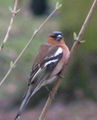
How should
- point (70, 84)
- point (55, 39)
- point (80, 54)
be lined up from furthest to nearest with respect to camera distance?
point (80, 54)
point (70, 84)
point (55, 39)

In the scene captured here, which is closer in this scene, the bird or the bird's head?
the bird

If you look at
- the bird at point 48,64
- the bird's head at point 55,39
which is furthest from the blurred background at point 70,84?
the bird at point 48,64

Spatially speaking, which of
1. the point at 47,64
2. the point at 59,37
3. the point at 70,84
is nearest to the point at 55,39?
the point at 59,37

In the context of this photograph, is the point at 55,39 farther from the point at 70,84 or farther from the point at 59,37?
the point at 70,84

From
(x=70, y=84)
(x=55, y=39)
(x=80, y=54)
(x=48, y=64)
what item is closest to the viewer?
(x=48, y=64)

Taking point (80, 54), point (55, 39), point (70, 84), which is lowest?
point (70, 84)

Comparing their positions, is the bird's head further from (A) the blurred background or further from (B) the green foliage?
(B) the green foliage

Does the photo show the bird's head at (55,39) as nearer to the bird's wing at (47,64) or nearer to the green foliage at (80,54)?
the bird's wing at (47,64)

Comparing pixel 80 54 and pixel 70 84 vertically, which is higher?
pixel 80 54

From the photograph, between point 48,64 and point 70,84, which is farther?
point 70,84

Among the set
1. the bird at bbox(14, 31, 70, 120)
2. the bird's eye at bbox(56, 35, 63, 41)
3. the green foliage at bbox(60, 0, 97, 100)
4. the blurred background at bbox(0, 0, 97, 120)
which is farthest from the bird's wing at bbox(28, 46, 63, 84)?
the green foliage at bbox(60, 0, 97, 100)

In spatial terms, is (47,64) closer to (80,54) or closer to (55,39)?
(55,39)

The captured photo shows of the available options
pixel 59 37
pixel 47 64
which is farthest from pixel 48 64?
pixel 59 37
